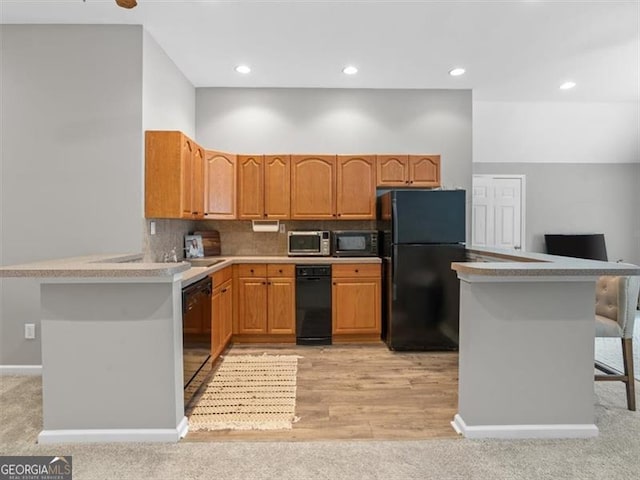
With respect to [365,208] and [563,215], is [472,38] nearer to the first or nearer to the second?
[365,208]

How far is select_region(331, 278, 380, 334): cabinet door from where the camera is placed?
13.0 feet

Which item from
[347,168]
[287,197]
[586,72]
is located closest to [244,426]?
[287,197]

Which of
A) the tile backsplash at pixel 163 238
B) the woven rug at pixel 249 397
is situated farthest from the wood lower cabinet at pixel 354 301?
the tile backsplash at pixel 163 238

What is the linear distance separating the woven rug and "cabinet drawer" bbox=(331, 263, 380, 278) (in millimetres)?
1018

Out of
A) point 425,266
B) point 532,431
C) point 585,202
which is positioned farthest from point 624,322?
point 585,202

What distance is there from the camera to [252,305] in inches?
156

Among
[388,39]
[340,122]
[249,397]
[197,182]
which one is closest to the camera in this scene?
[249,397]

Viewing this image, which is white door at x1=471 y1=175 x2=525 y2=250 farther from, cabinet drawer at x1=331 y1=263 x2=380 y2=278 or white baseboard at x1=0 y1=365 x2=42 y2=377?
white baseboard at x1=0 y1=365 x2=42 y2=377

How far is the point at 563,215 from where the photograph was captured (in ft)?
18.1

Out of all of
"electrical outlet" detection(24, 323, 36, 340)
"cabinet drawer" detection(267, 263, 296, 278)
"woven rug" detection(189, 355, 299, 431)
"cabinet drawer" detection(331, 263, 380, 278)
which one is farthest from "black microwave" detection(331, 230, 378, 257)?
"electrical outlet" detection(24, 323, 36, 340)

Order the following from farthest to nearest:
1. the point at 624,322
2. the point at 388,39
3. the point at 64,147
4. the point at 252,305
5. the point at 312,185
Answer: the point at 312,185
the point at 252,305
the point at 388,39
the point at 64,147
the point at 624,322

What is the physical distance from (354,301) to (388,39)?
8.57 ft

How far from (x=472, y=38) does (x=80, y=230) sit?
3.88 meters

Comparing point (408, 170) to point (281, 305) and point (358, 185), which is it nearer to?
point (358, 185)
